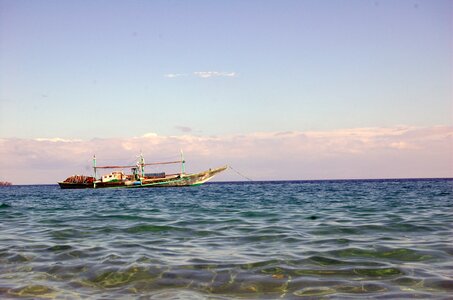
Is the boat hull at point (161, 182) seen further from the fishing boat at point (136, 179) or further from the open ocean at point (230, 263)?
the open ocean at point (230, 263)

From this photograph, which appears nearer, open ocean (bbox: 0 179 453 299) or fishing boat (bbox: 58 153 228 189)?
open ocean (bbox: 0 179 453 299)

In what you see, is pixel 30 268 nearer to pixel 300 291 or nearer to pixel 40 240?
pixel 40 240

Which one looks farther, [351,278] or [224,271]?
[224,271]

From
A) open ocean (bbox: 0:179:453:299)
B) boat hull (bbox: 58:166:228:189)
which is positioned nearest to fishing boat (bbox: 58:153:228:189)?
boat hull (bbox: 58:166:228:189)

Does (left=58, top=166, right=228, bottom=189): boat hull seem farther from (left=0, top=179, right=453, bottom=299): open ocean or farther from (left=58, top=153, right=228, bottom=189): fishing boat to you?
(left=0, top=179, right=453, bottom=299): open ocean

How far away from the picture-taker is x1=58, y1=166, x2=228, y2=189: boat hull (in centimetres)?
9281

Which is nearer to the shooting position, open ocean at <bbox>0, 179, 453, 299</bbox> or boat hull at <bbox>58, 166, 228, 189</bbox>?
open ocean at <bbox>0, 179, 453, 299</bbox>

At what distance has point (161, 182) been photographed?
98.8 m

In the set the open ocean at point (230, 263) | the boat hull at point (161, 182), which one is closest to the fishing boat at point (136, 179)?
the boat hull at point (161, 182)

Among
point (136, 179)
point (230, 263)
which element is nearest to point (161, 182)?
point (136, 179)

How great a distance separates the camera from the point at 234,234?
37.2 feet

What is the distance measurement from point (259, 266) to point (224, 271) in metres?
0.69

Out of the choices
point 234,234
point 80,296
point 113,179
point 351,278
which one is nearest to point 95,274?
point 80,296

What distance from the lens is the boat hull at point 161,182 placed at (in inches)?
3654
